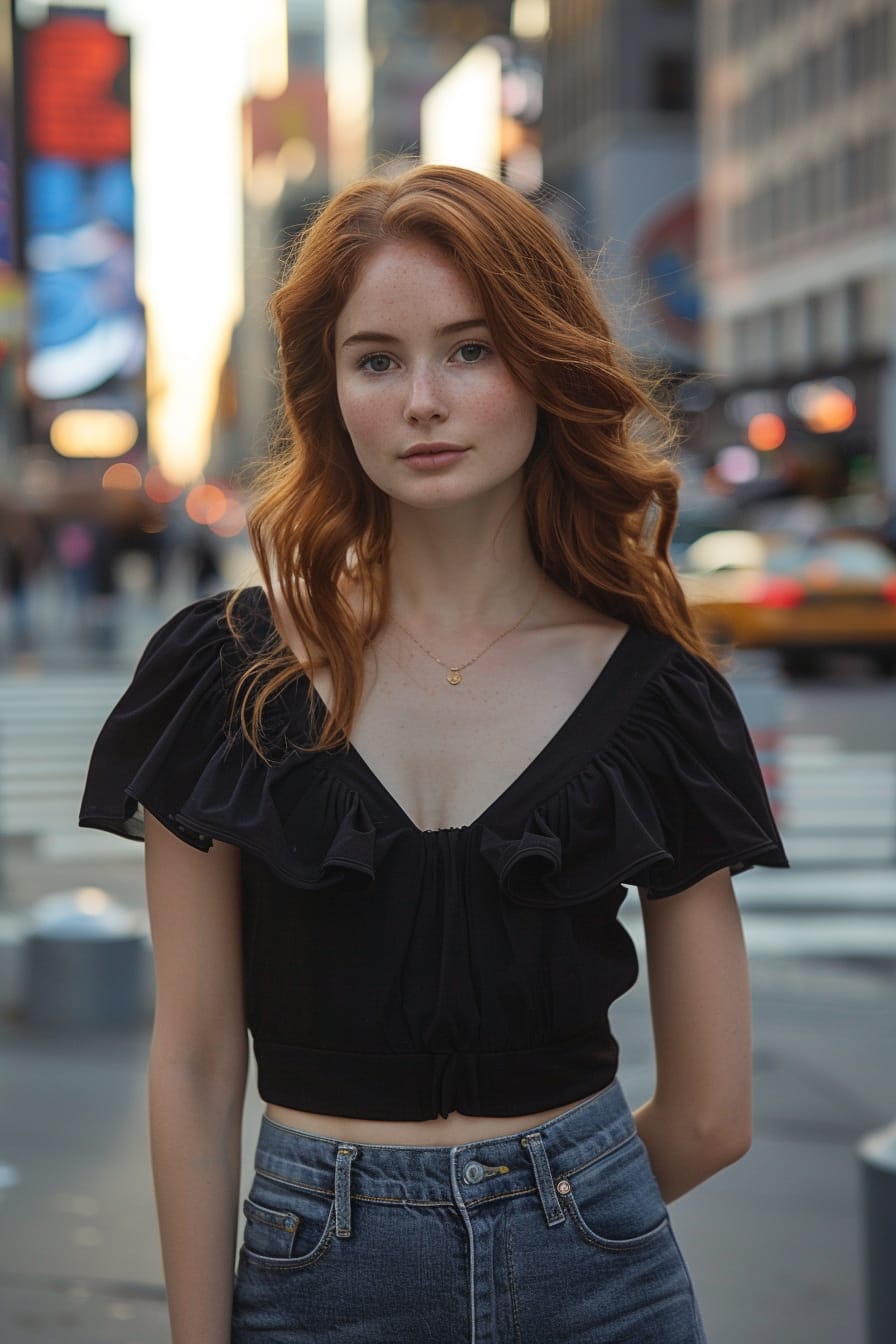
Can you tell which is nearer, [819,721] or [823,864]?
[823,864]

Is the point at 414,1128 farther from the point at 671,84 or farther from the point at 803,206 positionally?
the point at 671,84

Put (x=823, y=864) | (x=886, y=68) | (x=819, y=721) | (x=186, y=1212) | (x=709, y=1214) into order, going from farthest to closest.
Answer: (x=886, y=68) → (x=819, y=721) → (x=823, y=864) → (x=709, y=1214) → (x=186, y=1212)

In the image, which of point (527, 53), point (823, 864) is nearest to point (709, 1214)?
point (823, 864)

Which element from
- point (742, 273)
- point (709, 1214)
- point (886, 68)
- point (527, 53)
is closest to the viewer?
point (709, 1214)

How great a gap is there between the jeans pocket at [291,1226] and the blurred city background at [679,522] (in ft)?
2.61

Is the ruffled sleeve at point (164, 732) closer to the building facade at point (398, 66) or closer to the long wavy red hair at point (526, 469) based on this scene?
the long wavy red hair at point (526, 469)

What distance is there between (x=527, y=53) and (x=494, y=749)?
111 metres

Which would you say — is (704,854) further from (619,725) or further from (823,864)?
(823,864)

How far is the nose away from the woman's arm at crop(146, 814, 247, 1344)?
1.71ft

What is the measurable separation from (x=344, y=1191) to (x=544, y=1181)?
211mm

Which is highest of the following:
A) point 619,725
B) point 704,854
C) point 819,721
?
point 619,725

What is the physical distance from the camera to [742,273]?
2702 inches

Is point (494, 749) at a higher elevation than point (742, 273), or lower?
lower

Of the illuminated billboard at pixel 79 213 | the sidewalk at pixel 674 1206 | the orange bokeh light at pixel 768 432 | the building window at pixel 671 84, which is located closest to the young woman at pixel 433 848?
the sidewalk at pixel 674 1206
